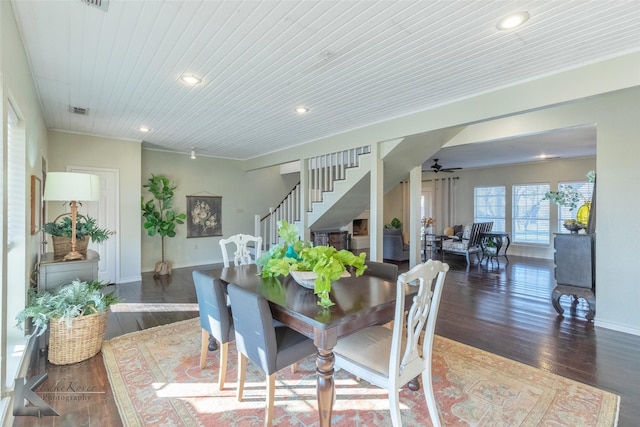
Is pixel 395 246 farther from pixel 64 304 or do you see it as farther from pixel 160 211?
pixel 64 304

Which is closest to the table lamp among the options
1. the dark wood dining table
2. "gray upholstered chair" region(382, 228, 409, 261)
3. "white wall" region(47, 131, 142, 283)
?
the dark wood dining table

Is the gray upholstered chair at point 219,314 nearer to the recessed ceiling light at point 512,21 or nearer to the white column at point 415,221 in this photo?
the recessed ceiling light at point 512,21

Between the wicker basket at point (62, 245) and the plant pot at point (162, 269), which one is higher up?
the wicker basket at point (62, 245)

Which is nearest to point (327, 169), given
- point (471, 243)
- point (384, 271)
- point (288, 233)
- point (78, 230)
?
point (384, 271)

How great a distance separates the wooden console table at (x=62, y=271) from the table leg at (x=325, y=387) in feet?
9.01

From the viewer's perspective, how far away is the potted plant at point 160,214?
617 centimetres

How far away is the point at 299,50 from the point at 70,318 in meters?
2.95

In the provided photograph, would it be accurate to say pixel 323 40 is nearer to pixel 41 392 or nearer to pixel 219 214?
pixel 41 392

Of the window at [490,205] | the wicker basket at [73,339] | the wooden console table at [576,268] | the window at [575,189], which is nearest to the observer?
the wicker basket at [73,339]

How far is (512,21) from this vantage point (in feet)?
6.77

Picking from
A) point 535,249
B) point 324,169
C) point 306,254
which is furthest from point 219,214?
point 535,249

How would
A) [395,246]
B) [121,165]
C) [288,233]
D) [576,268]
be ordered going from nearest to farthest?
[288,233], [576,268], [121,165], [395,246]

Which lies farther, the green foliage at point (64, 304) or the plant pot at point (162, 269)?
the plant pot at point (162, 269)

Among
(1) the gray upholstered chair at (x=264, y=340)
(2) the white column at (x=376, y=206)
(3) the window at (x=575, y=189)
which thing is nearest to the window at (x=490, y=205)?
(3) the window at (x=575, y=189)
